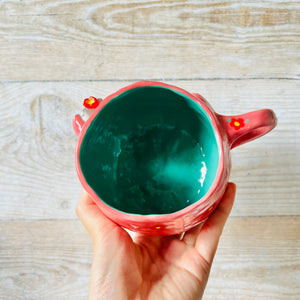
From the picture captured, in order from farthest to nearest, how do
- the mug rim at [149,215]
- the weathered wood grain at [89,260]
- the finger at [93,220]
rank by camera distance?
the weathered wood grain at [89,260] < the finger at [93,220] < the mug rim at [149,215]

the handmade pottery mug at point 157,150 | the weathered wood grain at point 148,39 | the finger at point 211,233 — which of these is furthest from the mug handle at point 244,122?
the weathered wood grain at point 148,39

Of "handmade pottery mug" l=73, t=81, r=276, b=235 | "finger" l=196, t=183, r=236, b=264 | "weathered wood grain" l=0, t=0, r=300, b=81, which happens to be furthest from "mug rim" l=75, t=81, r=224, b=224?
"weathered wood grain" l=0, t=0, r=300, b=81

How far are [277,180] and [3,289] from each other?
2.02ft

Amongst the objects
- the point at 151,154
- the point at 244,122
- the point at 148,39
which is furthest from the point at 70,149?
the point at 244,122

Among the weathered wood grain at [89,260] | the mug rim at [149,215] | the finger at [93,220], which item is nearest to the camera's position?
the mug rim at [149,215]

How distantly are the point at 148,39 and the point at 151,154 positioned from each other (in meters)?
0.25

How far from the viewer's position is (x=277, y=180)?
0.72m

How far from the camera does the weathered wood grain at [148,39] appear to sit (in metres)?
0.74

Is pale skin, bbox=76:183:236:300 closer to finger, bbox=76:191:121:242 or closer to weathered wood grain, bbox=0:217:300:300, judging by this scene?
finger, bbox=76:191:121:242

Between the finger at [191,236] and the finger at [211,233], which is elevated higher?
the finger at [211,233]

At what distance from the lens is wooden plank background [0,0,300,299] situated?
2.37 feet

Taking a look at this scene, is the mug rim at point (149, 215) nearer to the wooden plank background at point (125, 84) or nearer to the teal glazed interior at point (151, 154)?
the teal glazed interior at point (151, 154)

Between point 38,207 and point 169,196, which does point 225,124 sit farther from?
point 38,207

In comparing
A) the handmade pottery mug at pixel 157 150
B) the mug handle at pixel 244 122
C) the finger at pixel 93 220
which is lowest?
the finger at pixel 93 220
